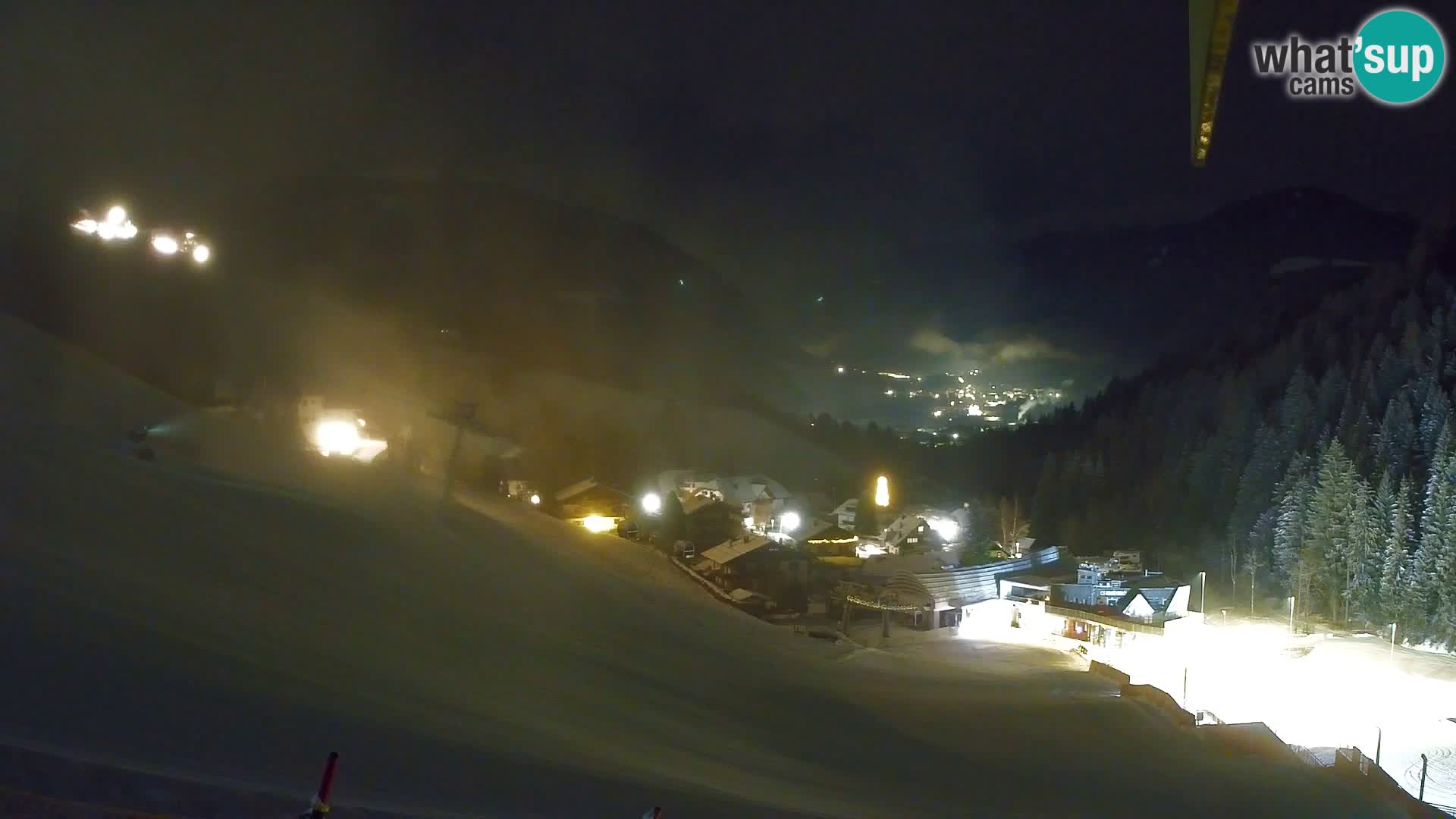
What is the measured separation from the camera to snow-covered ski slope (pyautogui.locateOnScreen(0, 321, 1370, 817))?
14.4ft

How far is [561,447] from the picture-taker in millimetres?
41656

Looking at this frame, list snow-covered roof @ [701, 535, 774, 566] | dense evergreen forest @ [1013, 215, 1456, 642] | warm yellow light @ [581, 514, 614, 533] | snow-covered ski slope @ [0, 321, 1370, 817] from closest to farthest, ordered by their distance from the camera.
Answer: snow-covered ski slope @ [0, 321, 1370, 817]
dense evergreen forest @ [1013, 215, 1456, 642]
snow-covered roof @ [701, 535, 774, 566]
warm yellow light @ [581, 514, 614, 533]

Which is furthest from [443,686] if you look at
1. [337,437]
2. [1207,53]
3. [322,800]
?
[337,437]

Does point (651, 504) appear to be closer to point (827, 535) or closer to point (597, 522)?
point (597, 522)

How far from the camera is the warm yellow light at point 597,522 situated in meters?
31.5

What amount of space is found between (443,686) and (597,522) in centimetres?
2588

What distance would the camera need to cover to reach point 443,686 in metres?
6.31

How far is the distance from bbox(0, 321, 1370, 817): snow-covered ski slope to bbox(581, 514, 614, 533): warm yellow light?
16.4 metres

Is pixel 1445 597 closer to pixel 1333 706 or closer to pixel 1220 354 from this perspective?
pixel 1333 706

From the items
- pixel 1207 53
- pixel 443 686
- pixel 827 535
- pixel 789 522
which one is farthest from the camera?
pixel 789 522

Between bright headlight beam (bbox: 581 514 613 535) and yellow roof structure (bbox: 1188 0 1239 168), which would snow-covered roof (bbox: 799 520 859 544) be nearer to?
bright headlight beam (bbox: 581 514 613 535)

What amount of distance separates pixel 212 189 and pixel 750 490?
52.5 metres

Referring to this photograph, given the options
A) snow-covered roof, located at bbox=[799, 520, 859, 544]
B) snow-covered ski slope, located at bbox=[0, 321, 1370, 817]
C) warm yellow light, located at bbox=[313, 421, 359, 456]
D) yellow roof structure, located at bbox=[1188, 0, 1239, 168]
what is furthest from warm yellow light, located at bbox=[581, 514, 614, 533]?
yellow roof structure, located at bbox=[1188, 0, 1239, 168]

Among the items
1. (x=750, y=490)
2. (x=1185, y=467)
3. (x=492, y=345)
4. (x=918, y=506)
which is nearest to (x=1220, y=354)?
(x=1185, y=467)
